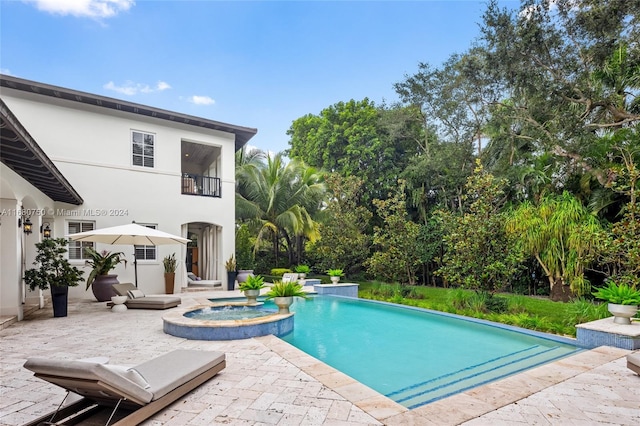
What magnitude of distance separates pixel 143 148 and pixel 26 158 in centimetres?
740

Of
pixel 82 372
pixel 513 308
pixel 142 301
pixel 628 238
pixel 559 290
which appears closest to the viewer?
pixel 82 372

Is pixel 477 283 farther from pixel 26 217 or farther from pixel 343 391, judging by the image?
pixel 26 217

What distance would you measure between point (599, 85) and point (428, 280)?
10012 mm

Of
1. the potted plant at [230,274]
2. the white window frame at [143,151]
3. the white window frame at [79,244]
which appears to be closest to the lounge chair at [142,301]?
the white window frame at [79,244]

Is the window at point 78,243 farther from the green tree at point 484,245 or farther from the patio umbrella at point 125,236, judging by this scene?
the green tree at point 484,245

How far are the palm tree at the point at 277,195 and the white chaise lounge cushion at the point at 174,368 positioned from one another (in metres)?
→ 14.0

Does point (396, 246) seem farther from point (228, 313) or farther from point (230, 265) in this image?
point (228, 313)

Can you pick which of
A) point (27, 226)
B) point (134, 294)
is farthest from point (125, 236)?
point (27, 226)

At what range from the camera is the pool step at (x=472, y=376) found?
15.0 ft

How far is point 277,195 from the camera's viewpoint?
19.2m

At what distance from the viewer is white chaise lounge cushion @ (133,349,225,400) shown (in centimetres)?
363

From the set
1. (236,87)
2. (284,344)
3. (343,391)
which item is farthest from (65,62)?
(343,391)

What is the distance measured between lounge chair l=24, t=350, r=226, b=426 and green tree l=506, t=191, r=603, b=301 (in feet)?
29.6

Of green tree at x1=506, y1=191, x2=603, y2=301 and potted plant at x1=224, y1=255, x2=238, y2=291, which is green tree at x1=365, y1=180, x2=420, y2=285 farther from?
potted plant at x1=224, y1=255, x2=238, y2=291
